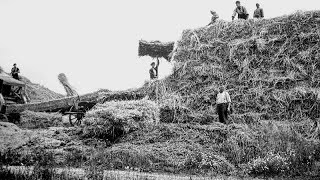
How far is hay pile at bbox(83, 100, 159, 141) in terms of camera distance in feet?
34.5

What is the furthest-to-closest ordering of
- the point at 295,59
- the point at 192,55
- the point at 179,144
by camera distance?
the point at 192,55, the point at 295,59, the point at 179,144

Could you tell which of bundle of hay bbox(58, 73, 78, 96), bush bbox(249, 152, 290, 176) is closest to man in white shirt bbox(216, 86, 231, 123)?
bush bbox(249, 152, 290, 176)

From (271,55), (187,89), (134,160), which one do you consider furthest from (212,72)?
(134,160)

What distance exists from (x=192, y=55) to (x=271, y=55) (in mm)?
3313

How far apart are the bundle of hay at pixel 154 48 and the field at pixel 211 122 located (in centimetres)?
447

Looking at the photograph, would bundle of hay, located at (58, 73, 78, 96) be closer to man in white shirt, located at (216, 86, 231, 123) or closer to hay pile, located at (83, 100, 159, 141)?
hay pile, located at (83, 100, 159, 141)

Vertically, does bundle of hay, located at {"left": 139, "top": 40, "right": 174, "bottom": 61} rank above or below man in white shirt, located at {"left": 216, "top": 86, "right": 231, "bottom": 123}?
above

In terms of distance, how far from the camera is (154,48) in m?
19.6

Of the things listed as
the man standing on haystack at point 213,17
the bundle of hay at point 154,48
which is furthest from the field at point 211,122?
the bundle of hay at point 154,48

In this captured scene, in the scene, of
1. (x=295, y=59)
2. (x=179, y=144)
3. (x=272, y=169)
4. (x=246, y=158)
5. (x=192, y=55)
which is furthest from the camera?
(x=192, y=55)

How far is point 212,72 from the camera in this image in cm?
1360

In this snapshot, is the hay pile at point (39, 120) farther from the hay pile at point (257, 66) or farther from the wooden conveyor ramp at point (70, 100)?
the hay pile at point (257, 66)

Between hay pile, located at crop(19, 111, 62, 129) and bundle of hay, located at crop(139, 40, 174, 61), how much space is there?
20.1 feet

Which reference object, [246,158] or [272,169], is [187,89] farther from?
[272,169]
